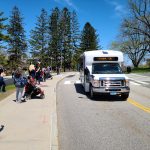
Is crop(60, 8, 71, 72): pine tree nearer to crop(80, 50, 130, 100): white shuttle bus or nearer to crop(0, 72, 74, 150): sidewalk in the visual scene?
crop(80, 50, 130, 100): white shuttle bus

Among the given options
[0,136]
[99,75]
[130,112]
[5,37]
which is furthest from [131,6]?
[0,136]

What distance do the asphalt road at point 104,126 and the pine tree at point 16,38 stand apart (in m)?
77.9

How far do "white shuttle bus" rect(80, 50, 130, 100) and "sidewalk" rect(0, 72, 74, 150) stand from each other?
14.3 ft

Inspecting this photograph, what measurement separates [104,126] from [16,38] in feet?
280

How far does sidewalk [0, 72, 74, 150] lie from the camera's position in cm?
887

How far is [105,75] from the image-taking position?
2031cm

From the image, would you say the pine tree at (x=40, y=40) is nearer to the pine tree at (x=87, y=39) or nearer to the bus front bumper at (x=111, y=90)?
the pine tree at (x=87, y=39)

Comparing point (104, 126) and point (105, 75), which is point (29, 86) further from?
point (104, 126)

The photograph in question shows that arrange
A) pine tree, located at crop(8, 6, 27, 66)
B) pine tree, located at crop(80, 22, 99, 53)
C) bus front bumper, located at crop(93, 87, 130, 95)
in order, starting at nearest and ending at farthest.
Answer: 1. bus front bumper, located at crop(93, 87, 130, 95)
2. pine tree, located at crop(8, 6, 27, 66)
3. pine tree, located at crop(80, 22, 99, 53)

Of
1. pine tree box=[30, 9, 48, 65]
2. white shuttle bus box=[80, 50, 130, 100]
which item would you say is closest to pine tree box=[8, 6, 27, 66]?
pine tree box=[30, 9, 48, 65]

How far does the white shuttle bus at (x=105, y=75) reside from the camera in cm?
1984

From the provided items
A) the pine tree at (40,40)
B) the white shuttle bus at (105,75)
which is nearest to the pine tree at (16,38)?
the pine tree at (40,40)

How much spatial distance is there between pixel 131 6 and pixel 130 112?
210 ft

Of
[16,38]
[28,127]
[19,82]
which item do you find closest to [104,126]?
[28,127]
